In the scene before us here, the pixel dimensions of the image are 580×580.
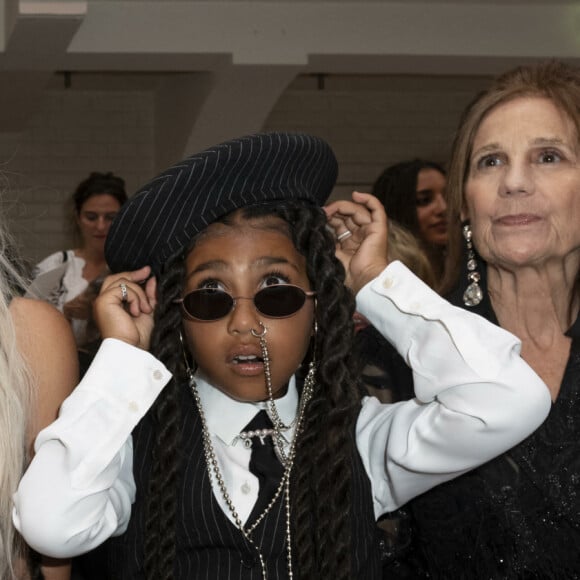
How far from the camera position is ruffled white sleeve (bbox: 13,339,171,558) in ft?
6.13

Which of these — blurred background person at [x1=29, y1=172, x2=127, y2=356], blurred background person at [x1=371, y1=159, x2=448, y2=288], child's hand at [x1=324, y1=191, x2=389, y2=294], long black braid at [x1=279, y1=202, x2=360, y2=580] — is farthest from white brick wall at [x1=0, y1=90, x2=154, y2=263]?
long black braid at [x1=279, y1=202, x2=360, y2=580]

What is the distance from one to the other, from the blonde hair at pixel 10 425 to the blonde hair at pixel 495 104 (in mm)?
956

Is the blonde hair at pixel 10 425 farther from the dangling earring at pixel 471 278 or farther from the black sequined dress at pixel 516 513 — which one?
the dangling earring at pixel 471 278

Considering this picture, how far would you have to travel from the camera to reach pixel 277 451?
6.88 feet

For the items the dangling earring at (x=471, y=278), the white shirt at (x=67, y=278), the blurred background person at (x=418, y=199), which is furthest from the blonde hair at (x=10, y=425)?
the white shirt at (x=67, y=278)

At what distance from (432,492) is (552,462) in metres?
0.23

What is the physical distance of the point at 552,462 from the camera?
2.16 meters

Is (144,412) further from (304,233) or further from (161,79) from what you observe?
(161,79)

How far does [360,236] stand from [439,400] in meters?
0.41

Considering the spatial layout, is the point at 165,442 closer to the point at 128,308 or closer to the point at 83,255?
the point at 128,308

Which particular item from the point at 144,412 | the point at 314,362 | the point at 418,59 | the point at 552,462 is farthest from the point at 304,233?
the point at 418,59

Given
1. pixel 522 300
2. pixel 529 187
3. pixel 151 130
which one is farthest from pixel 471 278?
pixel 151 130

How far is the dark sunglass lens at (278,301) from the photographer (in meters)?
1.98

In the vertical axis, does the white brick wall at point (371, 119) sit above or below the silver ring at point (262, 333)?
above
